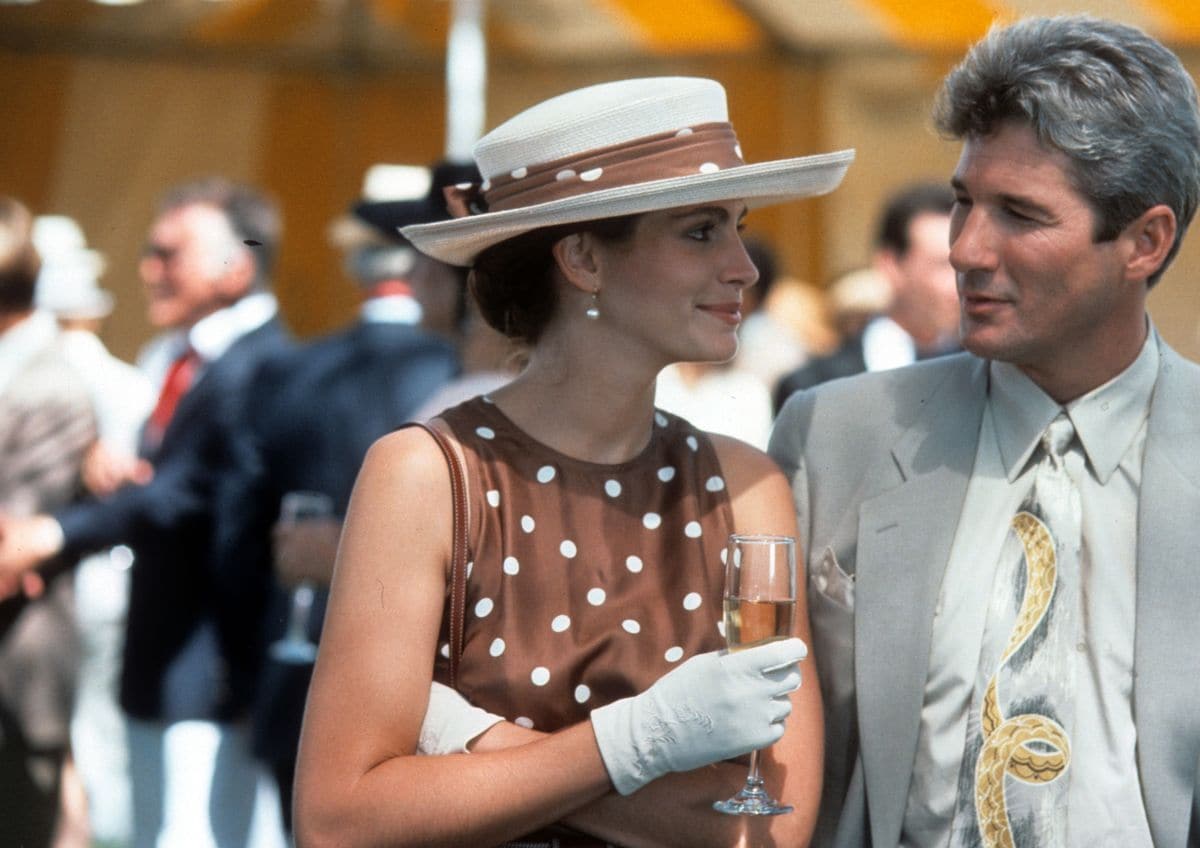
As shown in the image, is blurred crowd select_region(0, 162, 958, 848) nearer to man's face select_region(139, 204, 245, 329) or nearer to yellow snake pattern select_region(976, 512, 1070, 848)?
man's face select_region(139, 204, 245, 329)

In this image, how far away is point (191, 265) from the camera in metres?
5.60

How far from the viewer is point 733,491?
8.64 feet

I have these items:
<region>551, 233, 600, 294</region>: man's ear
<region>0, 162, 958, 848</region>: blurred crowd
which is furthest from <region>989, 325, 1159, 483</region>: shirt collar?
<region>0, 162, 958, 848</region>: blurred crowd

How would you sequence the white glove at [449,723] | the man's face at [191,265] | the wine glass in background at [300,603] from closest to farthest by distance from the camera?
the white glove at [449,723]
the wine glass in background at [300,603]
the man's face at [191,265]

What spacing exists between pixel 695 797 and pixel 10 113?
18.2 ft

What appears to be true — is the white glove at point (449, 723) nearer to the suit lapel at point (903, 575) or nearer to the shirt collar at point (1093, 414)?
the suit lapel at point (903, 575)

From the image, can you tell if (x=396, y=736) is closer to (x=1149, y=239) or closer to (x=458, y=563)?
(x=458, y=563)

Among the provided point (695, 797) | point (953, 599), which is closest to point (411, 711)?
point (695, 797)

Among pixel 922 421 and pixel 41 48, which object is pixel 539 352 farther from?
pixel 41 48

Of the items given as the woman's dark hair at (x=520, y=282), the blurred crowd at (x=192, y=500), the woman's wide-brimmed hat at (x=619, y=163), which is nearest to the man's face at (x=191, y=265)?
the blurred crowd at (x=192, y=500)

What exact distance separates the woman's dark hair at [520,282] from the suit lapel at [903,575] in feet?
2.02

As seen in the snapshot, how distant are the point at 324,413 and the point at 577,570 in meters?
2.56

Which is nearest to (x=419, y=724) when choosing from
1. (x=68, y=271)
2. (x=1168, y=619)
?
(x=1168, y=619)

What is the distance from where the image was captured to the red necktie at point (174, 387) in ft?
17.8
